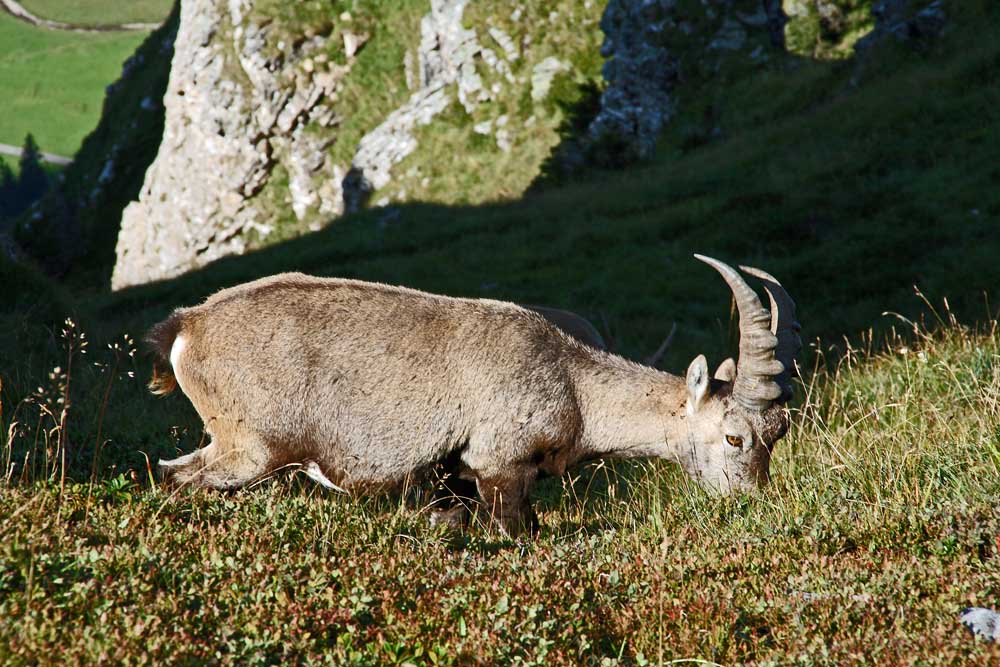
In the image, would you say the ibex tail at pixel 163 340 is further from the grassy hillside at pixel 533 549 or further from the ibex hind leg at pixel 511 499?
the ibex hind leg at pixel 511 499

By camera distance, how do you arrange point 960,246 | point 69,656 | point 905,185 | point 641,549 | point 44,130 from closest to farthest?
point 69,656 < point 641,549 < point 960,246 < point 905,185 < point 44,130

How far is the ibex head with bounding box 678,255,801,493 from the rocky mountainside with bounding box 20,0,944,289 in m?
23.3

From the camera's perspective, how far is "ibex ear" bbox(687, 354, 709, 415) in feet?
24.6

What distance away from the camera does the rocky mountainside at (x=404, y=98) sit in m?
32.7

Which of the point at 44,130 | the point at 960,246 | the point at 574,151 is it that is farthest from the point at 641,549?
the point at 44,130

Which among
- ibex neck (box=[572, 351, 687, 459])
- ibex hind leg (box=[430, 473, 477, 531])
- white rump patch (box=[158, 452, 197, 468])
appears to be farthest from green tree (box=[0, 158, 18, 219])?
ibex neck (box=[572, 351, 687, 459])

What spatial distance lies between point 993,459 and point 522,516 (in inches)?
135

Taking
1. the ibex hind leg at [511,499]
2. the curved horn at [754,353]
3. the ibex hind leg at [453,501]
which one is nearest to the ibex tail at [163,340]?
the ibex hind leg at [453,501]

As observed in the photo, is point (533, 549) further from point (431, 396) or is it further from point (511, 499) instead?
point (431, 396)

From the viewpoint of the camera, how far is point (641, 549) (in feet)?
20.8

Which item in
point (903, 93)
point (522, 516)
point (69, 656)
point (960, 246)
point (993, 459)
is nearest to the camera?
point (69, 656)

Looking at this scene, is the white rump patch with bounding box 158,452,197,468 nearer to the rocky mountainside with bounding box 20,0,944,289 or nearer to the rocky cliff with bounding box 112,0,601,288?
the rocky mountainside with bounding box 20,0,944,289

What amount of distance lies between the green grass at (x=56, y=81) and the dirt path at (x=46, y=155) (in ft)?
3.59

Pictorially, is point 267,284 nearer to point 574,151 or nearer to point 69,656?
point 69,656
